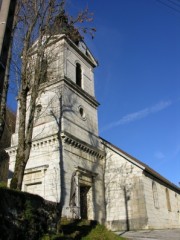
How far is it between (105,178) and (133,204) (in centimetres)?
306

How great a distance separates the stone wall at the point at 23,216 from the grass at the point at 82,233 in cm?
48

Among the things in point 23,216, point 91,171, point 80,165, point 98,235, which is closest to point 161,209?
point 91,171

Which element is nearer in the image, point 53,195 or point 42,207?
point 42,207

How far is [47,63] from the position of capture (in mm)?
13359

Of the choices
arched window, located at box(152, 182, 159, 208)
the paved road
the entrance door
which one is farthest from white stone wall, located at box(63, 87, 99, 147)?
the paved road

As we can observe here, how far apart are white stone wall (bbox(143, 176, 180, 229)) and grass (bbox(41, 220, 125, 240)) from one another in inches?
302

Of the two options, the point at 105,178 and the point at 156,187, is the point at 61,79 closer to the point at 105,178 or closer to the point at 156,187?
the point at 105,178

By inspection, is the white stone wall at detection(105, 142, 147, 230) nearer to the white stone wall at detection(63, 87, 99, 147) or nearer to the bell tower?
the bell tower

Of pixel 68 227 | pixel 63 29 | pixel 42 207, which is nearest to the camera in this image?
pixel 42 207

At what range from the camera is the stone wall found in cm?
714

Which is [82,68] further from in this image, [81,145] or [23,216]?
[23,216]

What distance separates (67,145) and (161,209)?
33.2ft

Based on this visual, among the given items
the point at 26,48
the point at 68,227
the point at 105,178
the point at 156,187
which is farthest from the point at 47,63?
the point at 156,187

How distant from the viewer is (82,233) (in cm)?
1086
